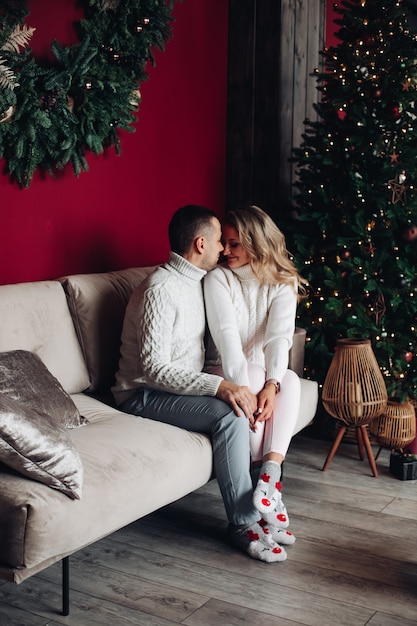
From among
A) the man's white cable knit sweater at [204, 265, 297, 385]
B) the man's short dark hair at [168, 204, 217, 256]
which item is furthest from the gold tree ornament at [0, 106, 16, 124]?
the man's white cable knit sweater at [204, 265, 297, 385]

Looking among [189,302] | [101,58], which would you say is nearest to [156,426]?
[189,302]

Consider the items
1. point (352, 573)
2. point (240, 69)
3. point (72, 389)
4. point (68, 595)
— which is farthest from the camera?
Result: point (240, 69)

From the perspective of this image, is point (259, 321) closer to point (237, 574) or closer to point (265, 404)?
point (265, 404)

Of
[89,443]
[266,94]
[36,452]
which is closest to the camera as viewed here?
[36,452]

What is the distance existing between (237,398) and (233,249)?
70 cm

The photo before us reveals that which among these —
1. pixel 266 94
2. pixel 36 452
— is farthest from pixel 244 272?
pixel 266 94

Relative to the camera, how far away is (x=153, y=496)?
2.38 m

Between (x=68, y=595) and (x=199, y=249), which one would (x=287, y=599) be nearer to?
(x=68, y=595)

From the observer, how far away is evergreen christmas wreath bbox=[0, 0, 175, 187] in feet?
9.43

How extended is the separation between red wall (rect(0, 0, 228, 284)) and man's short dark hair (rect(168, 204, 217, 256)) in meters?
0.59

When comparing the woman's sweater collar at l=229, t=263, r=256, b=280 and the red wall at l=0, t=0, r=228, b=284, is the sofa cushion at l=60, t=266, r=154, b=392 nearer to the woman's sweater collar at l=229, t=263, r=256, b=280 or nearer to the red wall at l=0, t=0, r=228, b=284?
the red wall at l=0, t=0, r=228, b=284

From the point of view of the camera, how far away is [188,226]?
2.98 meters

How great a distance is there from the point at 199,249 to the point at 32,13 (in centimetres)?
113

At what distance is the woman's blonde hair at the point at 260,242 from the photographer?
3.14 m
